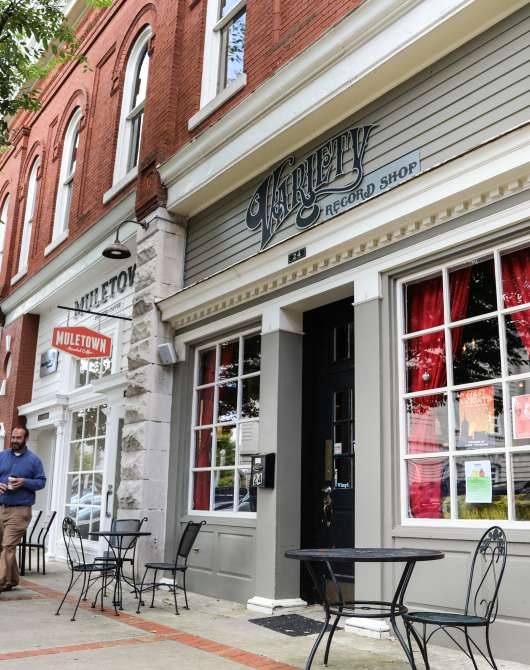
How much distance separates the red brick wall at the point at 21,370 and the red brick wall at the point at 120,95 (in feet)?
3.99

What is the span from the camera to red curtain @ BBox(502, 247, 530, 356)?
4969 mm

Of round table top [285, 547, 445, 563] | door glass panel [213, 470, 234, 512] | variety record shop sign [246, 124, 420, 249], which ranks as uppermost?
variety record shop sign [246, 124, 420, 249]

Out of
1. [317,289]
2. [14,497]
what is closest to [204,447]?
[14,497]

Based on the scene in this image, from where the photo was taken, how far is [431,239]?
221 inches

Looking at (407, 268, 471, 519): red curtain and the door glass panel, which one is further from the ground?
(407, 268, 471, 519): red curtain

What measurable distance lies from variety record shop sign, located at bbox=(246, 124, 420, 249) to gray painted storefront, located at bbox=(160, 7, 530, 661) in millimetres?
114

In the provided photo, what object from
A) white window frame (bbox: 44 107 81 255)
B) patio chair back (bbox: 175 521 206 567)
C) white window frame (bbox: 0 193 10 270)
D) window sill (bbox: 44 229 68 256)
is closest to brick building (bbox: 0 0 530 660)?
patio chair back (bbox: 175 521 206 567)

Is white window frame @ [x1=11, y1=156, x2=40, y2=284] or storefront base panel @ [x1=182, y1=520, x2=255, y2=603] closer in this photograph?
storefront base panel @ [x1=182, y1=520, x2=255, y2=603]

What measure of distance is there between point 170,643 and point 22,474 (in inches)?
145

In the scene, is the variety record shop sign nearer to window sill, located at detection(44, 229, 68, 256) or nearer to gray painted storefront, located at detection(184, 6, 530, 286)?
gray painted storefront, located at detection(184, 6, 530, 286)

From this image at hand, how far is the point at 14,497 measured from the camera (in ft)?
27.0

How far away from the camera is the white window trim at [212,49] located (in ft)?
30.9

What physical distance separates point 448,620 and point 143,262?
6808 mm

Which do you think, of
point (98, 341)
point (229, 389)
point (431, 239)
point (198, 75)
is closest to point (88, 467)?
point (98, 341)
